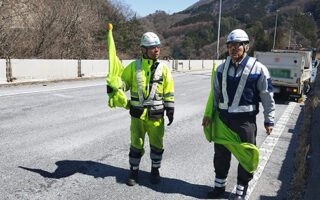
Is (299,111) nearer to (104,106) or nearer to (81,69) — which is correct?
(104,106)

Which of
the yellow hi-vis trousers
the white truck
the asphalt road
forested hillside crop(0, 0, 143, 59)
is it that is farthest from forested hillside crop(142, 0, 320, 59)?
the yellow hi-vis trousers

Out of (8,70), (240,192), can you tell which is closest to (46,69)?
(8,70)

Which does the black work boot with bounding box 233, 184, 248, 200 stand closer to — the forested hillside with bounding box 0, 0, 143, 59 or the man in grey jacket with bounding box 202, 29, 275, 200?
the man in grey jacket with bounding box 202, 29, 275, 200

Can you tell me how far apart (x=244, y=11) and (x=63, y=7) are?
460 feet

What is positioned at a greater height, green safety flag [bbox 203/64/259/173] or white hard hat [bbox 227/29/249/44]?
white hard hat [bbox 227/29/249/44]

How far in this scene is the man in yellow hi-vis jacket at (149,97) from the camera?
3.59 m

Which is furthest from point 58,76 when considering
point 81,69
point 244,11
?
point 244,11

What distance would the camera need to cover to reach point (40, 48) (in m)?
21.5

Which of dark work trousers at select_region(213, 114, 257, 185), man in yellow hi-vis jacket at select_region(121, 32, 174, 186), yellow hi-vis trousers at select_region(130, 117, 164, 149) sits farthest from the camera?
yellow hi-vis trousers at select_region(130, 117, 164, 149)

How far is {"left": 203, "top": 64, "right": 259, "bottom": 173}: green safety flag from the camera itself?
3236 millimetres

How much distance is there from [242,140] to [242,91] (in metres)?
0.60

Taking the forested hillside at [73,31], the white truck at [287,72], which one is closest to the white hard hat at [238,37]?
the white truck at [287,72]

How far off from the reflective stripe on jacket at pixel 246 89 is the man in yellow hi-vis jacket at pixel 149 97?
0.81 meters

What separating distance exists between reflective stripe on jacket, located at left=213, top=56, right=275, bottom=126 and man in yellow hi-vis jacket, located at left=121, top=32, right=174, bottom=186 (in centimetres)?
81
